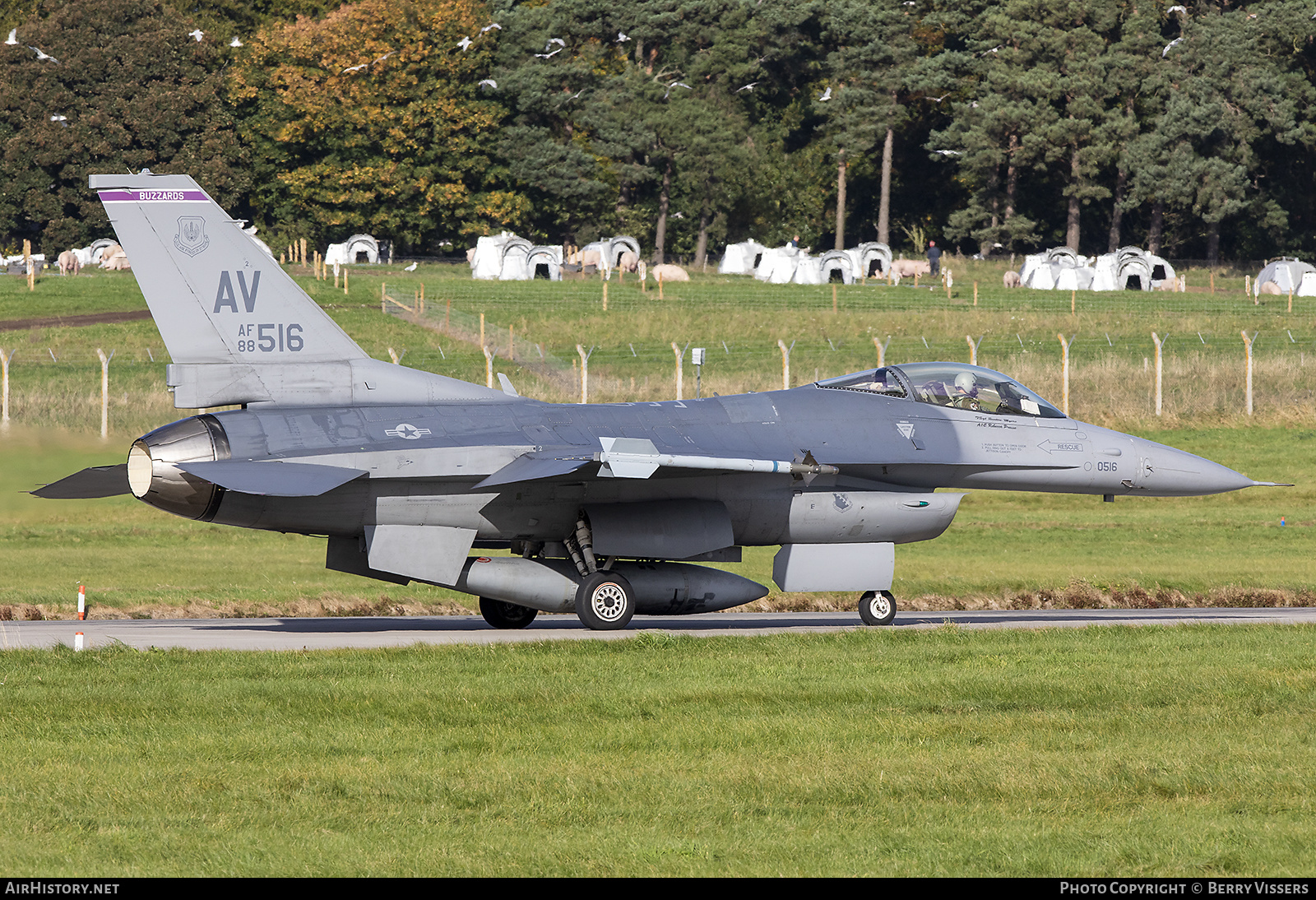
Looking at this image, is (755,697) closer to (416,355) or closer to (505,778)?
(505,778)

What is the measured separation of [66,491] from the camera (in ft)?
56.9

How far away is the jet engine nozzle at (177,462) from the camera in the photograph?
53.4ft

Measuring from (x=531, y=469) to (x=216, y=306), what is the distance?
147 inches

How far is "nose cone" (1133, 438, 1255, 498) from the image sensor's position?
2005 centimetres

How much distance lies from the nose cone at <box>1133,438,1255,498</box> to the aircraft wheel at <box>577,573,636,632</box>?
6.67 metres

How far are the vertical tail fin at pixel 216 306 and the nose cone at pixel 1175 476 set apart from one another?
9.54 metres

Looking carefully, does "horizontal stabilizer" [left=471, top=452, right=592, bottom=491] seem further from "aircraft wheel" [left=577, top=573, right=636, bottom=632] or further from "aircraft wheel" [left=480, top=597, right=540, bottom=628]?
"aircraft wheel" [left=480, top=597, right=540, bottom=628]

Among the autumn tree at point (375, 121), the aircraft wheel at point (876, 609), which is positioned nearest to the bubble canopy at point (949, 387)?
the aircraft wheel at point (876, 609)

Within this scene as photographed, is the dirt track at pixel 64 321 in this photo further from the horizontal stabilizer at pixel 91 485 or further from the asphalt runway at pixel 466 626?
Answer: the horizontal stabilizer at pixel 91 485

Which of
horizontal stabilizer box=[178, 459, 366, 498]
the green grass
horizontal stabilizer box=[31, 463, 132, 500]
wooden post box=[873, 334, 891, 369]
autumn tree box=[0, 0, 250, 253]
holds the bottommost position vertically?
the green grass

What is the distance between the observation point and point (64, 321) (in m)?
55.6

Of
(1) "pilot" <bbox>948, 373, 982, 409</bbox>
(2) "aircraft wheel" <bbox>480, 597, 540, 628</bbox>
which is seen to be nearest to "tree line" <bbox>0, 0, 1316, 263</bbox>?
(1) "pilot" <bbox>948, 373, 982, 409</bbox>

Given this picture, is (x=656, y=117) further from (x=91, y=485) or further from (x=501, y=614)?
(x=91, y=485)

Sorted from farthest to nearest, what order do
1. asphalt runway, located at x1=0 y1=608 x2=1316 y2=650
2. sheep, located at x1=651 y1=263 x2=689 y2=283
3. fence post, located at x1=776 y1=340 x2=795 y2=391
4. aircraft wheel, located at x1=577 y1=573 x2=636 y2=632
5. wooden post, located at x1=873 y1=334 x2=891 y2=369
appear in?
sheep, located at x1=651 y1=263 x2=689 y2=283, wooden post, located at x1=873 y1=334 x2=891 y2=369, fence post, located at x1=776 y1=340 x2=795 y2=391, aircraft wheel, located at x1=577 y1=573 x2=636 y2=632, asphalt runway, located at x1=0 y1=608 x2=1316 y2=650
